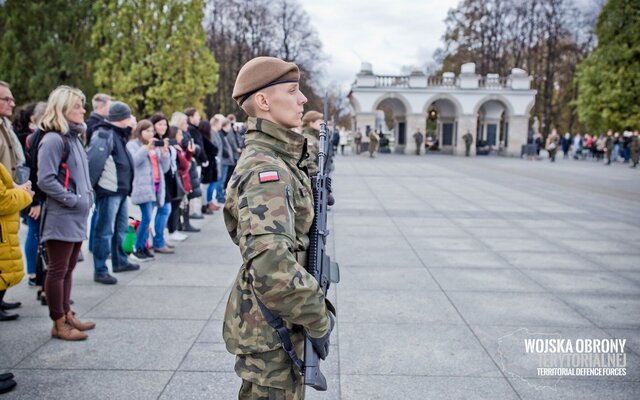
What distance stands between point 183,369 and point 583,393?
2.89m

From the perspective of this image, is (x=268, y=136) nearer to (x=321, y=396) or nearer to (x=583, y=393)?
(x=321, y=396)

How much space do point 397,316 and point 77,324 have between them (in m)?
2.92

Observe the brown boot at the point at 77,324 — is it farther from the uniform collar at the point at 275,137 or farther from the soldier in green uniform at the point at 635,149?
the soldier in green uniform at the point at 635,149

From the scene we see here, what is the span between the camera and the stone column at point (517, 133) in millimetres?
40250

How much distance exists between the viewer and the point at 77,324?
477 cm

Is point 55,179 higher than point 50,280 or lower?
higher

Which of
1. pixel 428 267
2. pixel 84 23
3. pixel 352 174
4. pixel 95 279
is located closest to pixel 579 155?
pixel 352 174

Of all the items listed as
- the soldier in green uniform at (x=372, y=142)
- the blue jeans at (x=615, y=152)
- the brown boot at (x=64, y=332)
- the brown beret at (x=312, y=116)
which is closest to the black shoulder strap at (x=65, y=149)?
the brown boot at (x=64, y=332)

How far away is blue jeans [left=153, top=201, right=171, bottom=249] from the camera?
794cm

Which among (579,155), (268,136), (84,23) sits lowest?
(579,155)

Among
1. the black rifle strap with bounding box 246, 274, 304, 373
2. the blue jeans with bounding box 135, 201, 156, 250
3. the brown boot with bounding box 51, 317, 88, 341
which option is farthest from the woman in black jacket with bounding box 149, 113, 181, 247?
the black rifle strap with bounding box 246, 274, 304, 373

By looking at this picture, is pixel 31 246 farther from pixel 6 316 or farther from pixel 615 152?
pixel 615 152

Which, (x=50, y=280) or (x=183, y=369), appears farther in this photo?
(x=50, y=280)

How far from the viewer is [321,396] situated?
3.72 metres
